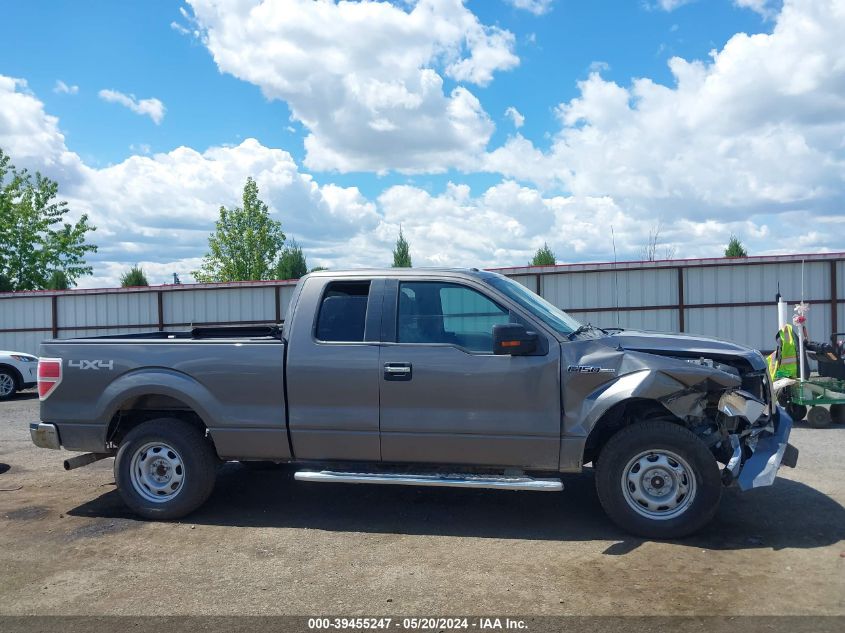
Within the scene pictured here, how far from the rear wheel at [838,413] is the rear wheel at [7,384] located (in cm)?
1499

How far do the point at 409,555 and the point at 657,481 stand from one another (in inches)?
73.3

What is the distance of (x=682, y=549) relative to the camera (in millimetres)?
5105

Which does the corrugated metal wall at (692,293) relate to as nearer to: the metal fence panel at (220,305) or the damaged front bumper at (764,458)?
the metal fence panel at (220,305)

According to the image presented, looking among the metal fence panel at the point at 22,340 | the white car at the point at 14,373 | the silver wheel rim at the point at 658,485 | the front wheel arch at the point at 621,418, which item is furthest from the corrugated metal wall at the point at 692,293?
the silver wheel rim at the point at 658,485

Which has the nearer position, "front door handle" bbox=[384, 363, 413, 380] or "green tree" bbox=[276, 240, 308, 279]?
"front door handle" bbox=[384, 363, 413, 380]

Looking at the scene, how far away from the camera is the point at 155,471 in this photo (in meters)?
6.11

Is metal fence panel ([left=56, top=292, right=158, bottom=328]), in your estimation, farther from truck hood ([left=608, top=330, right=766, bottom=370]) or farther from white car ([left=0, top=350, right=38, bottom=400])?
truck hood ([left=608, top=330, right=766, bottom=370])

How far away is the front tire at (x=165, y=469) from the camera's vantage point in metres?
5.98

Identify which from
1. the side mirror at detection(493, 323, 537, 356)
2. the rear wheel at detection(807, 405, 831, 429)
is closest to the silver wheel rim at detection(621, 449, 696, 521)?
the side mirror at detection(493, 323, 537, 356)

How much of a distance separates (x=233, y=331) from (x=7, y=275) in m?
33.9

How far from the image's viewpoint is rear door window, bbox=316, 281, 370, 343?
5836 mm

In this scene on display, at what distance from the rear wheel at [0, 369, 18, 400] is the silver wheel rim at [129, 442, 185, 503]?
1096cm

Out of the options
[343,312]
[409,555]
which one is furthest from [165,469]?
[409,555]

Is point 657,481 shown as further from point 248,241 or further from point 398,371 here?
point 248,241
